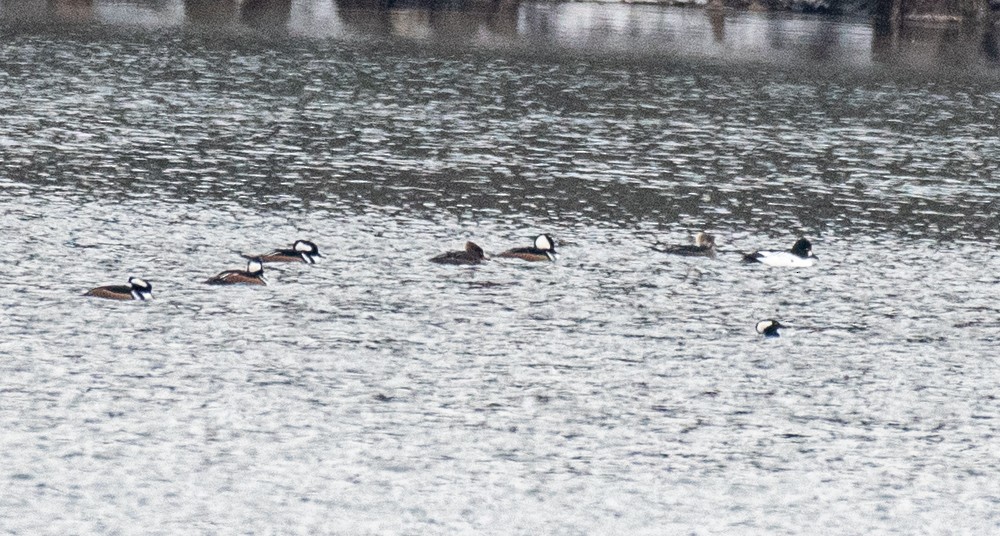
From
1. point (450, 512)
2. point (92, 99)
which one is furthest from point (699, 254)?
point (92, 99)

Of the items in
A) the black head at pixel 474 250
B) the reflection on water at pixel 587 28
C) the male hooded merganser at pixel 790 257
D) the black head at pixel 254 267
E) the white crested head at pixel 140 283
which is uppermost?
the white crested head at pixel 140 283

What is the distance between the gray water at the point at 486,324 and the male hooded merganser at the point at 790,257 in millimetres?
242

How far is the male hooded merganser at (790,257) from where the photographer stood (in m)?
27.1

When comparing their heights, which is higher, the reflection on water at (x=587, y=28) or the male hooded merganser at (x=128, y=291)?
the male hooded merganser at (x=128, y=291)

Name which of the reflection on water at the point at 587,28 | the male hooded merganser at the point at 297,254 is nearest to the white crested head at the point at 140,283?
the male hooded merganser at the point at 297,254

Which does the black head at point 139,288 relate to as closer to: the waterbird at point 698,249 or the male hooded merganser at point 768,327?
the male hooded merganser at point 768,327

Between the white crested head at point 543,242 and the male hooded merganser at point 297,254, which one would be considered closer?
the male hooded merganser at point 297,254

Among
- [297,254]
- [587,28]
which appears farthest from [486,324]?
[587,28]

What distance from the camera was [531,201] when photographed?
3259 cm

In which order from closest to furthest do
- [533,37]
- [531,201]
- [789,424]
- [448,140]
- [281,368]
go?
1. [789,424]
2. [281,368]
3. [531,201]
4. [448,140]
5. [533,37]

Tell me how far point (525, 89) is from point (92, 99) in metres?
14.5

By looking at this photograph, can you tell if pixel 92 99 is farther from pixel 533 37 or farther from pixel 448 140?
pixel 533 37

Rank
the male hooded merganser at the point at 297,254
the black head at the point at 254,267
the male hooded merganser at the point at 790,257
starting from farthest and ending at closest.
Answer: the male hooded merganser at the point at 790,257 → the male hooded merganser at the point at 297,254 → the black head at the point at 254,267

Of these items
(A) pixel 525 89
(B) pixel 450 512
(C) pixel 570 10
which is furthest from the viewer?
(C) pixel 570 10
